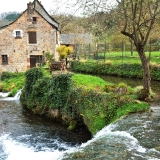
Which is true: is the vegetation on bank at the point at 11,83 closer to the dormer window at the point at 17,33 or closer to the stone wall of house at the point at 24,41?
the stone wall of house at the point at 24,41

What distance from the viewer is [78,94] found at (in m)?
15.4

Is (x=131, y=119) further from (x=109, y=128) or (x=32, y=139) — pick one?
(x=32, y=139)

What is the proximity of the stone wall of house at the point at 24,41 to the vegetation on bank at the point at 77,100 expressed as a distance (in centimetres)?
1453

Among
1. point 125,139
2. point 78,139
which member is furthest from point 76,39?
point 125,139

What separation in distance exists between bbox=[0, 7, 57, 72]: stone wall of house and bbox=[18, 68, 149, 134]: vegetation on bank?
1453 cm

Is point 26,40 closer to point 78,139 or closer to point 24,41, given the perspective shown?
point 24,41

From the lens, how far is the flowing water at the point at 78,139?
870cm

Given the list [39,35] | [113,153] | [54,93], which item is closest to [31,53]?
[39,35]

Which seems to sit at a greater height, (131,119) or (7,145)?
(131,119)

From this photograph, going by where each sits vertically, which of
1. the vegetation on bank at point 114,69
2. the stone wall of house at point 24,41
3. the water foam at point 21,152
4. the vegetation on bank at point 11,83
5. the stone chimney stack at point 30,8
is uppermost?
the stone chimney stack at point 30,8

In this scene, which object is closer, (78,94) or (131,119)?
(131,119)

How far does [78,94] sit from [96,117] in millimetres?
2512

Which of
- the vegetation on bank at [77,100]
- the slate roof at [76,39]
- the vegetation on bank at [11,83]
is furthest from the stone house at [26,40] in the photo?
the vegetation on bank at [77,100]

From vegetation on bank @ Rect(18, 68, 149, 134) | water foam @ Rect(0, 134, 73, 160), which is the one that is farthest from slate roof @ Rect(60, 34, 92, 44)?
water foam @ Rect(0, 134, 73, 160)
